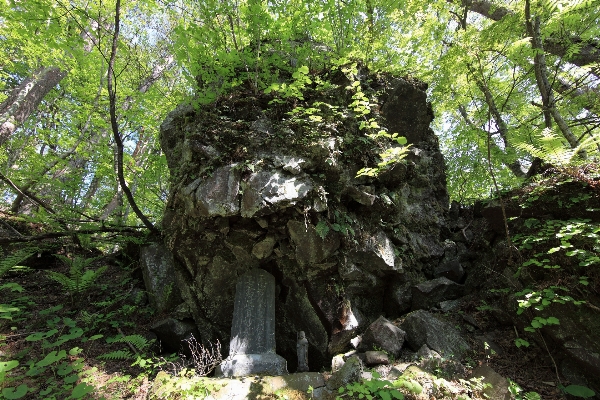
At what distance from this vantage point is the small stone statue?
5.00m

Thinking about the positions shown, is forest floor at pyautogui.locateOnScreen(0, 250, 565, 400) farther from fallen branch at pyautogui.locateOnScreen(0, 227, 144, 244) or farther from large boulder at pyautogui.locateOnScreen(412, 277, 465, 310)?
fallen branch at pyautogui.locateOnScreen(0, 227, 144, 244)

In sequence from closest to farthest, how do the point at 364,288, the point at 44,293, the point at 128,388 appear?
the point at 128,388 → the point at 364,288 → the point at 44,293

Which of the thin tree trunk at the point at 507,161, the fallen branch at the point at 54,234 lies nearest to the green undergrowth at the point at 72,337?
the fallen branch at the point at 54,234

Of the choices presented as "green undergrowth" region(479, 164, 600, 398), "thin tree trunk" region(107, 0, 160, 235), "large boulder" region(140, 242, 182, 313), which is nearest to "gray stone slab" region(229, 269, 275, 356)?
"large boulder" region(140, 242, 182, 313)

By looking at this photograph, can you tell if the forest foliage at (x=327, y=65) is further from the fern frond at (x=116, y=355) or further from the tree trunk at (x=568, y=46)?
the fern frond at (x=116, y=355)

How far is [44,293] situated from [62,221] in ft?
6.59

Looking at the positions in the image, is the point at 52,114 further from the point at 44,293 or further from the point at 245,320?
the point at 245,320

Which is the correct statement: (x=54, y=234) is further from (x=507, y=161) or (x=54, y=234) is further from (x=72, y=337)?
(x=507, y=161)

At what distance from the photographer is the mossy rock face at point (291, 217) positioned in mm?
5320

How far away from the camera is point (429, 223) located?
7.18 metres

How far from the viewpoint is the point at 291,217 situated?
17.6ft

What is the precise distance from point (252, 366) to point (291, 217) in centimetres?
262

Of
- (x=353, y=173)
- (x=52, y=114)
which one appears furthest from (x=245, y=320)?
(x=52, y=114)

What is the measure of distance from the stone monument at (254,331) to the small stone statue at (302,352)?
0.37 metres
